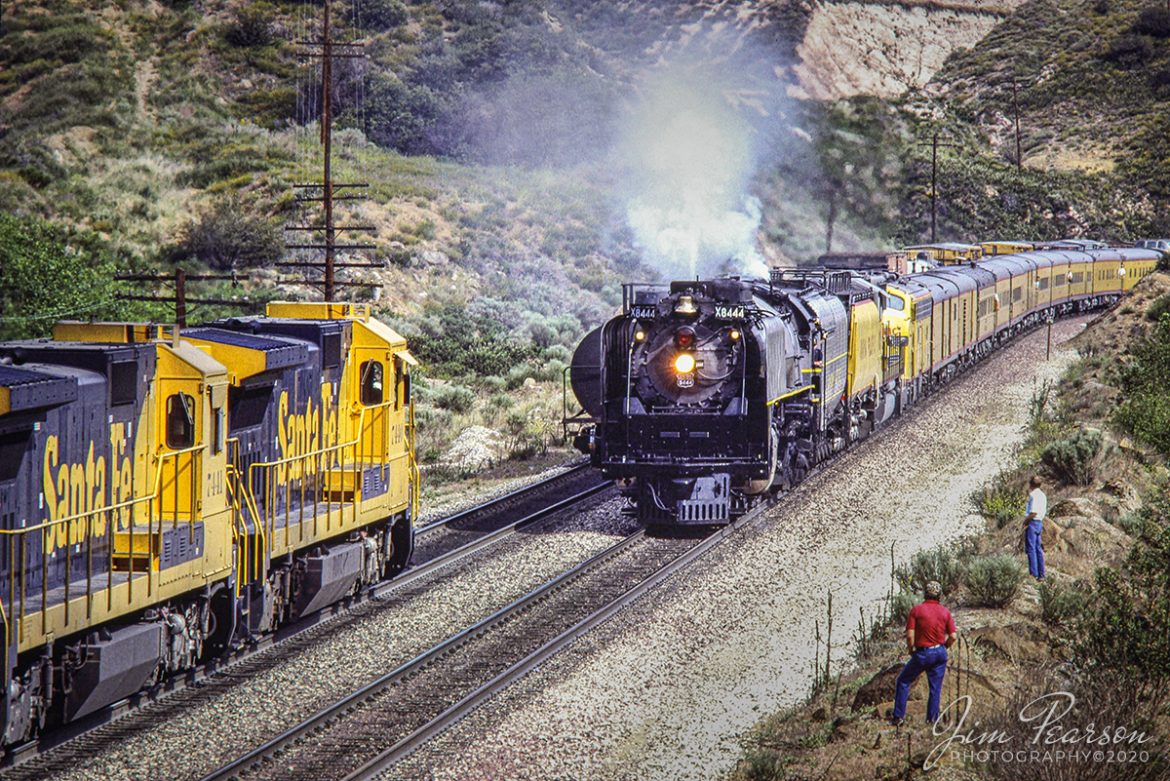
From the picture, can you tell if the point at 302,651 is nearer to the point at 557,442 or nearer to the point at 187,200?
the point at 557,442

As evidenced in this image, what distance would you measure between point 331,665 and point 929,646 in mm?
6242

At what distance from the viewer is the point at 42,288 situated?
37.6m

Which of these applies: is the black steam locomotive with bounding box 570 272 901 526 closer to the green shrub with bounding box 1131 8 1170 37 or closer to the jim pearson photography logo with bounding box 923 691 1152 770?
the jim pearson photography logo with bounding box 923 691 1152 770

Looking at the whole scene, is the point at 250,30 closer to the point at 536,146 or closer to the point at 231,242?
the point at 536,146

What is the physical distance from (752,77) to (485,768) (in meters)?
89.3

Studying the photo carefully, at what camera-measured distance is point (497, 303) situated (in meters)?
52.0

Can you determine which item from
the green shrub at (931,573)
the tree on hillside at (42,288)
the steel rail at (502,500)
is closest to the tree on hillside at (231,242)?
the tree on hillside at (42,288)

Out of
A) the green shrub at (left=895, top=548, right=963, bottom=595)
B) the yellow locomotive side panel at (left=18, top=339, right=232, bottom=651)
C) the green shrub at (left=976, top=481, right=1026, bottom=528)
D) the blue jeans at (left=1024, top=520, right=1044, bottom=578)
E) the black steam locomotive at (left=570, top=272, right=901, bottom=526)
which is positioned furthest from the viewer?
the green shrub at (left=976, top=481, right=1026, bottom=528)

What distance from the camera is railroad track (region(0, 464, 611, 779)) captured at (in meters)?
11.6

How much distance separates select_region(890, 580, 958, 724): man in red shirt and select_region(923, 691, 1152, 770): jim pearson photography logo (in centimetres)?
34

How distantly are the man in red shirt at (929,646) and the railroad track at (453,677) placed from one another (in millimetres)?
4058

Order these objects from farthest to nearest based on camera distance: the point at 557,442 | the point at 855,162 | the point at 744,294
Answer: the point at 855,162 → the point at 557,442 → the point at 744,294

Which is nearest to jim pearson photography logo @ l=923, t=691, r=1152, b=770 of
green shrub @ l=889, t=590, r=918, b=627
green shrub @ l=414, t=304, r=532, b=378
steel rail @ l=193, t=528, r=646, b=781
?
green shrub @ l=889, t=590, r=918, b=627

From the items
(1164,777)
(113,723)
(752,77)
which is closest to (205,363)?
(113,723)
